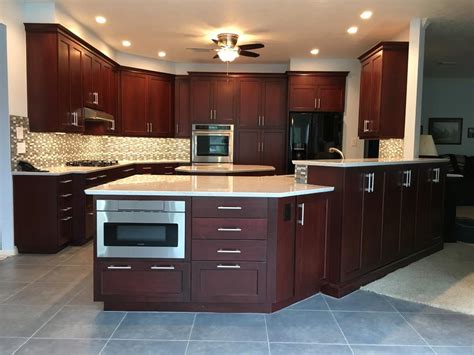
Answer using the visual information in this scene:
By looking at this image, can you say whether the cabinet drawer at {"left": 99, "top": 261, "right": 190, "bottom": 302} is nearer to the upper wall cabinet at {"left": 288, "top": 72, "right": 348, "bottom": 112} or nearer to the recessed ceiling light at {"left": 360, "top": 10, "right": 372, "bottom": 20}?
the recessed ceiling light at {"left": 360, "top": 10, "right": 372, "bottom": 20}

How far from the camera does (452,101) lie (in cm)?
884

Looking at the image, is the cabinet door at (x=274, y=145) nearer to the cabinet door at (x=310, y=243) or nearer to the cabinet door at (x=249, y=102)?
the cabinet door at (x=249, y=102)

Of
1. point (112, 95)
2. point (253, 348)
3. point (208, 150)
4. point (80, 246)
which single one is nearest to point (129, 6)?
point (112, 95)

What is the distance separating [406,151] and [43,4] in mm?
4568

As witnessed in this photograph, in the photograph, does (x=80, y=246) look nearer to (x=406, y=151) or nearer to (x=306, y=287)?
(x=306, y=287)

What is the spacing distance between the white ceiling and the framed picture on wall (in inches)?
113

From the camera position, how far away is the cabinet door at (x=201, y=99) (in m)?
7.15

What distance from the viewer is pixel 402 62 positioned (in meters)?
4.89

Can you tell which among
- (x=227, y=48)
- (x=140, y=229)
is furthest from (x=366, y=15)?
(x=140, y=229)

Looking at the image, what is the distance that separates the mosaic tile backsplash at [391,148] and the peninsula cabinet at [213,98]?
279cm

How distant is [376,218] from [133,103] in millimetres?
4933

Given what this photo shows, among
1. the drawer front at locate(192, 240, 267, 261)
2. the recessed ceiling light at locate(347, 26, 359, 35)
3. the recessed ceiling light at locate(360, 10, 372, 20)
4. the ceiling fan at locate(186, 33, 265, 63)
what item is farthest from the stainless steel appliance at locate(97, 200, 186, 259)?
the recessed ceiling light at locate(347, 26, 359, 35)

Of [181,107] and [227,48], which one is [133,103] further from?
[227,48]

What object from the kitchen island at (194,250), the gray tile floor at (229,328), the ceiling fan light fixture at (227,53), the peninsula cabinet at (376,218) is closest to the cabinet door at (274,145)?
the ceiling fan light fixture at (227,53)
